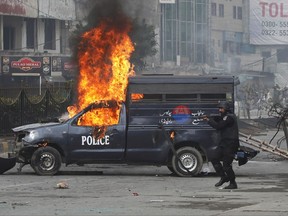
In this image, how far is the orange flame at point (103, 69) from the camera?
58.7ft

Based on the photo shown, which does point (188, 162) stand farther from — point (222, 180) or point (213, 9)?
point (213, 9)

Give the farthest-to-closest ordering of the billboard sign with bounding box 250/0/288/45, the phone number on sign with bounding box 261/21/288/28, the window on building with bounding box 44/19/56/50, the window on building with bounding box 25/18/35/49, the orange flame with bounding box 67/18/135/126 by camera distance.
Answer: the phone number on sign with bounding box 261/21/288/28 → the billboard sign with bounding box 250/0/288/45 → the window on building with bounding box 44/19/56/50 → the window on building with bounding box 25/18/35/49 → the orange flame with bounding box 67/18/135/126

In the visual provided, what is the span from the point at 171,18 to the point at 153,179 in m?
71.8

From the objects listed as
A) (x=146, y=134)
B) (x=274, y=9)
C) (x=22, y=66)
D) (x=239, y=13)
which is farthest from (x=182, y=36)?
(x=146, y=134)

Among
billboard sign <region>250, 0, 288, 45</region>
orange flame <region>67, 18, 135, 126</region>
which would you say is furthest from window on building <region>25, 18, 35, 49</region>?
billboard sign <region>250, 0, 288, 45</region>

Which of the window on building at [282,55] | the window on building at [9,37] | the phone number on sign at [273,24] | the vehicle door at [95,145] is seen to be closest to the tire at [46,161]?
the vehicle door at [95,145]

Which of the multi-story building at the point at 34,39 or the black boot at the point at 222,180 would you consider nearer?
the black boot at the point at 222,180

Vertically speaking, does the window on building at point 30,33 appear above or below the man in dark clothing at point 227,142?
above

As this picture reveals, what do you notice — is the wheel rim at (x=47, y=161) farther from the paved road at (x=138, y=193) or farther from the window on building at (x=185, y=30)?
the window on building at (x=185, y=30)

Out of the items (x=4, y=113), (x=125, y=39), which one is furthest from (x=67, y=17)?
(x=125, y=39)

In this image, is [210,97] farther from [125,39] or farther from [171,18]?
[171,18]

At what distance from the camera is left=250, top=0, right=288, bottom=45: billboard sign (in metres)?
103

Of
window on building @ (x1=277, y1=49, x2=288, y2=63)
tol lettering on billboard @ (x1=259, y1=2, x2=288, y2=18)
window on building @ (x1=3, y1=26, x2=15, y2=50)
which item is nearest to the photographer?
window on building @ (x1=3, y1=26, x2=15, y2=50)

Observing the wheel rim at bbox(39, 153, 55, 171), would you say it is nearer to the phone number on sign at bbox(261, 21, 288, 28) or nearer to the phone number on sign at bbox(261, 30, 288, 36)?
the phone number on sign at bbox(261, 21, 288, 28)
